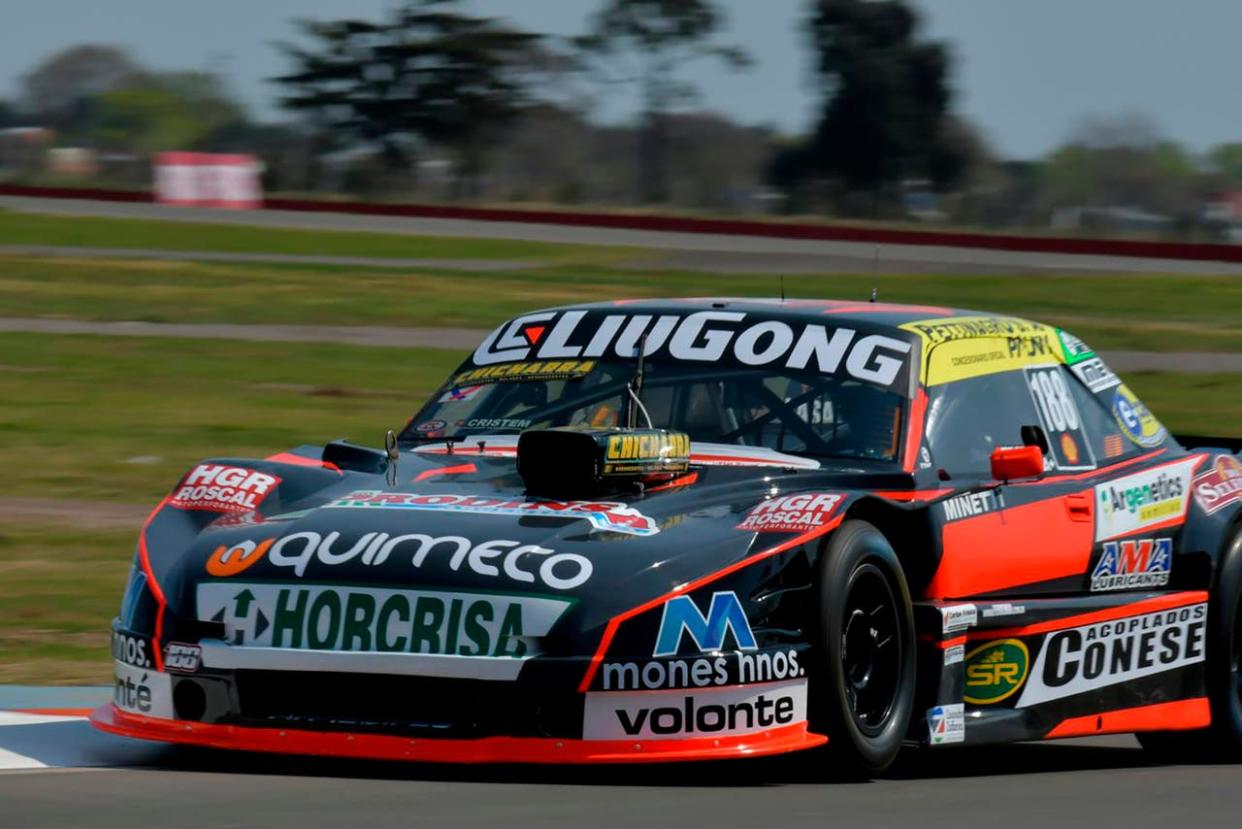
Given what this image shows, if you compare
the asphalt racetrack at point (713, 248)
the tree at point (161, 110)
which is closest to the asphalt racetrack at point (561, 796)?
the asphalt racetrack at point (713, 248)

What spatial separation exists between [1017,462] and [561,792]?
171 centimetres

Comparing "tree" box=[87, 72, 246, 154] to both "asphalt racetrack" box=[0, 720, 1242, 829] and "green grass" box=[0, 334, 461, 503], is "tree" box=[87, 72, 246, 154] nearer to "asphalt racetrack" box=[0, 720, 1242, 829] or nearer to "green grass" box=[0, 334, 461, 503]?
"green grass" box=[0, 334, 461, 503]

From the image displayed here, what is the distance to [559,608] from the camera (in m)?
4.92

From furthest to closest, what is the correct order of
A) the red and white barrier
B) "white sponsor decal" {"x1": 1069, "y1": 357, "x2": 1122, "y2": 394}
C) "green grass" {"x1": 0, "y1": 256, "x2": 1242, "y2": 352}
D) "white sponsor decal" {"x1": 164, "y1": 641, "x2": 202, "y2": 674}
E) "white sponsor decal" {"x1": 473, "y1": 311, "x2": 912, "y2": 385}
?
the red and white barrier < "green grass" {"x1": 0, "y1": 256, "x2": 1242, "y2": 352} < "white sponsor decal" {"x1": 1069, "y1": 357, "x2": 1122, "y2": 394} < "white sponsor decal" {"x1": 473, "y1": 311, "x2": 912, "y2": 385} < "white sponsor decal" {"x1": 164, "y1": 641, "x2": 202, "y2": 674}

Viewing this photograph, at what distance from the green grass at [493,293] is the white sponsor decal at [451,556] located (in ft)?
62.6

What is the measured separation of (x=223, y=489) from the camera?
225 inches

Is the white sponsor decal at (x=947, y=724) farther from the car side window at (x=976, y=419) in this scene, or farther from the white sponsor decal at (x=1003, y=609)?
the car side window at (x=976, y=419)

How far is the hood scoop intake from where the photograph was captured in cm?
547

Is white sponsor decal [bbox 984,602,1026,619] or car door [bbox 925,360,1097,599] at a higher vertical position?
car door [bbox 925,360,1097,599]

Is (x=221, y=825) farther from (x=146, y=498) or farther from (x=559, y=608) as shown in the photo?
(x=146, y=498)

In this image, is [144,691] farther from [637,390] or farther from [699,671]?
[637,390]

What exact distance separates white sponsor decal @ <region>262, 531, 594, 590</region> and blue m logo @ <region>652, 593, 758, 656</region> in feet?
0.70

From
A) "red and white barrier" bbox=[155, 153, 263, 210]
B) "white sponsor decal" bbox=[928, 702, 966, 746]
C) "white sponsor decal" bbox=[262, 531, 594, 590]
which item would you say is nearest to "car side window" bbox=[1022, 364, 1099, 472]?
"white sponsor decal" bbox=[928, 702, 966, 746]

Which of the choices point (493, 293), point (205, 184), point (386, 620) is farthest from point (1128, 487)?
point (205, 184)
